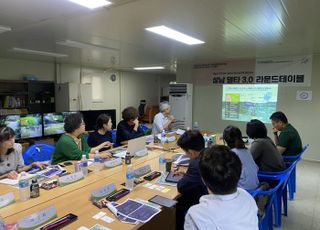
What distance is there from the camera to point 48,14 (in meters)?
2.79

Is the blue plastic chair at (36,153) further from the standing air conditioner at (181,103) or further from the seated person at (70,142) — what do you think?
the standing air conditioner at (181,103)

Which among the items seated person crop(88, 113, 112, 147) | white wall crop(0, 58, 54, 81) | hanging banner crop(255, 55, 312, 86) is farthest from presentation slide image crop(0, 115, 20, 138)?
hanging banner crop(255, 55, 312, 86)

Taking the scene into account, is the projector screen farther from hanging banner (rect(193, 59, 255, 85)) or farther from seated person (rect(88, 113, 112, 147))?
seated person (rect(88, 113, 112, 147))

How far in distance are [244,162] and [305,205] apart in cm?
179

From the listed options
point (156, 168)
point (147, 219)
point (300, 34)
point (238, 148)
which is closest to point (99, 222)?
point (147, 219)

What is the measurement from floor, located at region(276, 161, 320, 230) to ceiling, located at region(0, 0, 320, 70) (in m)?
2.43

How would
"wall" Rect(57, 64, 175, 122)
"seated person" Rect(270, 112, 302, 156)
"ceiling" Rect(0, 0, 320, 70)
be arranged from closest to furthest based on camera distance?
"ceiling" Rect(0, 0, 320, 70) < "seated person" Rect(270, 112, 302, 156) < "wall" Rect(57, 64, 175, 122)

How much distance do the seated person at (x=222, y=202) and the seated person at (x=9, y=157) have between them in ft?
6.06

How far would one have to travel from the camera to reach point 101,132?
131 inches

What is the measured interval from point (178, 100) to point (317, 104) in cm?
340

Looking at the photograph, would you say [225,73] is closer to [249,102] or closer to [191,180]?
[249,102]

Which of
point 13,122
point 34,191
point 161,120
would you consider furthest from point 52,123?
point 34,191

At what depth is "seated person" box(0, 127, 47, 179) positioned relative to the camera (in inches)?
85.5

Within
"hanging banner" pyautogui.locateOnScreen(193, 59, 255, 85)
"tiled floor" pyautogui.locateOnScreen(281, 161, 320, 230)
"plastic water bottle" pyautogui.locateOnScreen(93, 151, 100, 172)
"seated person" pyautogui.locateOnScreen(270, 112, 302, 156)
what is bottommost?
"tiled floor" pyautogui.locateOnScreen(281, 161, 320, 230)
